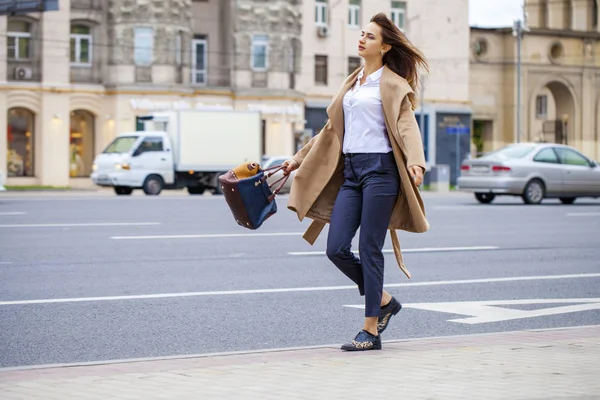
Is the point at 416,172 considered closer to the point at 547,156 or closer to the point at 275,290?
the point at 275,290

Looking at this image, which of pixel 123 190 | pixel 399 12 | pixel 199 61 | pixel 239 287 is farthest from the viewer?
pixel 399 12

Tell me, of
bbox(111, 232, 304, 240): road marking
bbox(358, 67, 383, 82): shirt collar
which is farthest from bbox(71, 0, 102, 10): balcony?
bbox(358, 67, 383, 82): shirt collar

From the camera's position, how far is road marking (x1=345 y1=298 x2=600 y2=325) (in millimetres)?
9711

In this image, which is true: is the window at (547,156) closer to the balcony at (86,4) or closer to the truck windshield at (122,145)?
the truck windshield at (122,145)

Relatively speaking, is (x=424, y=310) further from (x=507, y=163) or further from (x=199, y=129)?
(x=199, y=129)

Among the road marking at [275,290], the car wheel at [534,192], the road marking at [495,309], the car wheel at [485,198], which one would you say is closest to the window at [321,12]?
the car wheel at [485,198]

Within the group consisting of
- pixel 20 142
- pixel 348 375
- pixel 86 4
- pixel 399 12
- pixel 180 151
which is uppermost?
pixel 399 12

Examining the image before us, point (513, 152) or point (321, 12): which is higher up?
point (321, 12)

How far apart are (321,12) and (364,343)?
55.2 meters

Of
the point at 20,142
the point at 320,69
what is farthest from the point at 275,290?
the point at 320,69

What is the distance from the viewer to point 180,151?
4159cm

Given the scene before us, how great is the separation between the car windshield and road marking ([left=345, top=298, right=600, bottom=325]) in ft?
65.8

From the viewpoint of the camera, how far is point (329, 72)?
61.9 meters

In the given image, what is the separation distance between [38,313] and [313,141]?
2.92 meters
